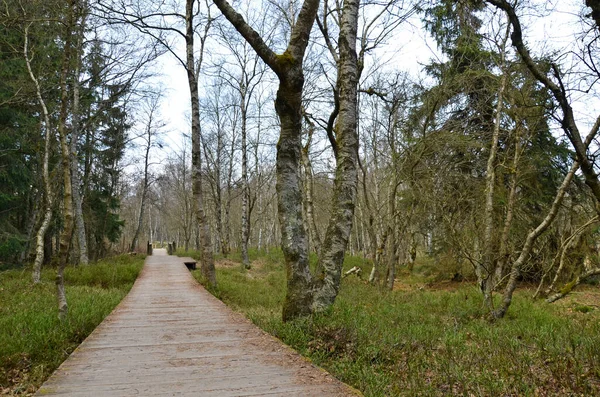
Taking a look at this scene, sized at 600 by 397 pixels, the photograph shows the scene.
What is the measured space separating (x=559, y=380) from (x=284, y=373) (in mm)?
2559

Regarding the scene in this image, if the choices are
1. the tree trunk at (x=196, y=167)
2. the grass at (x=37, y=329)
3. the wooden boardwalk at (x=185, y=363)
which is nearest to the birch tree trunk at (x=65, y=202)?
the grass at (x=37, y=329)

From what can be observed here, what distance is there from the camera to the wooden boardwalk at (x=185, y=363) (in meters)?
3.37

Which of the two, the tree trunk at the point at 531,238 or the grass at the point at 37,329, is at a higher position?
the tree trunk at the point at 531,238

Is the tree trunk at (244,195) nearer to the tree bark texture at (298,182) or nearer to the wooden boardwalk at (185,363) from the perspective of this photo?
the wooden boardwalk at (185,363)

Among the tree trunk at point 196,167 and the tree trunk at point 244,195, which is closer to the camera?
the tree trunk at point 196,167

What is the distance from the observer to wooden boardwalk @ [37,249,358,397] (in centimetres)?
337

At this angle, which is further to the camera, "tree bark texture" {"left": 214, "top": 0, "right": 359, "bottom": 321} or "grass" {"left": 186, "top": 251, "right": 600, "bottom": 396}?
"tree bark texture" {"left": 214, "top": 0, "right": 359, "bottom": 321}

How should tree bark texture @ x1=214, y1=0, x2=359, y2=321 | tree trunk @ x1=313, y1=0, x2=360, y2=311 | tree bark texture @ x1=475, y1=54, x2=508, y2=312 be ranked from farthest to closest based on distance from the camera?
1. tree bark texture @ x1=475, y1=54, x2=508, y2=312
2. tree trunk @ x1=313, y1=0, x2=360, y2=311
3. tree bark texture @ x1=214, y1=0, x2=359, y2=321

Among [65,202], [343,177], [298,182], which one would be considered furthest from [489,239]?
[65,202]

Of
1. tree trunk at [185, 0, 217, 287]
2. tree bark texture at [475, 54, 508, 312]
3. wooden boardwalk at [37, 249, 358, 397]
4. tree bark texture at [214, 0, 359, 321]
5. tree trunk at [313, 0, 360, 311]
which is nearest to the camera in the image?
wooden boardwalk at [37, 249, 358, 397]

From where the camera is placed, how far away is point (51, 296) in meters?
9.18

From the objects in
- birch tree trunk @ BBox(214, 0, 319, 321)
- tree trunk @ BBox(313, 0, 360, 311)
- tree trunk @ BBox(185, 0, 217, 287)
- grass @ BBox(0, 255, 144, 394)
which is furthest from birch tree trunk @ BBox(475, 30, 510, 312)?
grass @ BBox(0, 255, 144, 394)

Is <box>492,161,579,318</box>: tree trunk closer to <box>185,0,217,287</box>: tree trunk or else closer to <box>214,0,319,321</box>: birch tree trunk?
<box>214,0,319,321</box>: birch tree trunk

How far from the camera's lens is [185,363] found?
4.18 m
